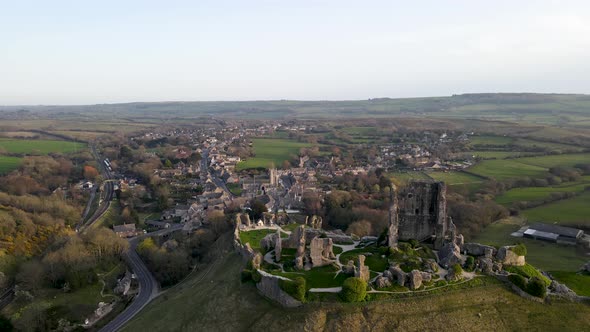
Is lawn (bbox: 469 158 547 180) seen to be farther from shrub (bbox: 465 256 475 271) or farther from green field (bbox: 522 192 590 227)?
shrub (bbox: 465 256 475 271)

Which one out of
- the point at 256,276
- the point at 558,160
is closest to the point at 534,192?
the point at 558,160

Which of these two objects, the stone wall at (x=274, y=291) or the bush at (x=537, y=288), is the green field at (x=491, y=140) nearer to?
the bush at (x=537, y=288)

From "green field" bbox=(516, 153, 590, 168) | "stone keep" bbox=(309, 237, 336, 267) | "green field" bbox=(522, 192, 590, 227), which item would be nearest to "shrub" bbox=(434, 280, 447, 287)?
"stone keep" bbox=(309, 237, 336, 267)

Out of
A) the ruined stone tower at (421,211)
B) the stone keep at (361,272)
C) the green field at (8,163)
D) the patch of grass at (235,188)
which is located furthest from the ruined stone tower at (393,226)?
the green field at (8,163)

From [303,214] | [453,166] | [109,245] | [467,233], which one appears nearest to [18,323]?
[109,245]

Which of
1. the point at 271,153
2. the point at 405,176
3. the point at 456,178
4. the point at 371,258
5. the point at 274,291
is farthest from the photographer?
the point at 271,153

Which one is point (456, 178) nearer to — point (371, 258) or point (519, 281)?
point (371, 258)

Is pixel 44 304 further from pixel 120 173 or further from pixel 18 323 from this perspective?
pixel 120 173
